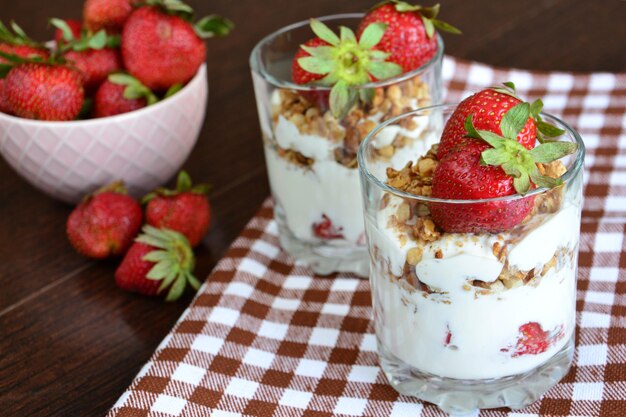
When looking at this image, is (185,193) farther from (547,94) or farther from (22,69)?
(547,94)

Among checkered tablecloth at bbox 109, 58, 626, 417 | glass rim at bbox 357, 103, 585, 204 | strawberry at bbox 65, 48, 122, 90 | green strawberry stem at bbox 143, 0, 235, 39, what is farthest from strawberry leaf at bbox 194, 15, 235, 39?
glass rim at bbox 357, 103, 585, 204

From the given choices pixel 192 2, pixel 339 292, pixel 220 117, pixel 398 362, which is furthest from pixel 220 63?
pixel 398 362

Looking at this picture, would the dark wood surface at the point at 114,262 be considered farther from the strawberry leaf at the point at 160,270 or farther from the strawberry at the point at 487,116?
the strawberry at the point at 487,116

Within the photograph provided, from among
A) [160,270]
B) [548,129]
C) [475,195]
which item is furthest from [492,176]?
[160,270]

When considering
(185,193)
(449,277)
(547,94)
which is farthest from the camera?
(547,94)

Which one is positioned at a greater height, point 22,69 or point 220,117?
point 22,69

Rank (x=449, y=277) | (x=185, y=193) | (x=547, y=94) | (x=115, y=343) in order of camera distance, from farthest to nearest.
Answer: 1. (x=547, y=94)
2. (x=185, y=193)
3. (x=115, y=343)
4. (x=449, y=277)

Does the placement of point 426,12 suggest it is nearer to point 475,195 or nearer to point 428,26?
point 428,26

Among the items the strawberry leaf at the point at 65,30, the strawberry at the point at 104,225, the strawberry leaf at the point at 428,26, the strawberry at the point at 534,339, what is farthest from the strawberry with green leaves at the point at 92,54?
the strawberry at the point at 534,339
